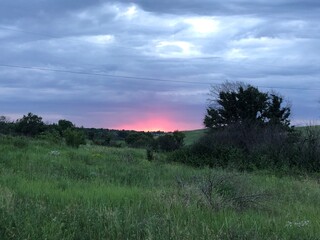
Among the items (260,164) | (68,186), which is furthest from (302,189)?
(260,164)

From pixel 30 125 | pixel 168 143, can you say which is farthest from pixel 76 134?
pixel 30 125

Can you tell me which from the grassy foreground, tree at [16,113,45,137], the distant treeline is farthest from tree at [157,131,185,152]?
the grassy foreground

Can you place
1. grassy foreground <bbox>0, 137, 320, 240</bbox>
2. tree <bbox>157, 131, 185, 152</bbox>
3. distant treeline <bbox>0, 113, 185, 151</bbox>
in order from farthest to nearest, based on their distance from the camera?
1. tree <bbox>157, 131, 185, 152</bbox>
2. distant treeline <bbox>0, 113, 185, 151</bbox>
3. grassy foreground <bbox>0, 137, 320, 240</bbox>

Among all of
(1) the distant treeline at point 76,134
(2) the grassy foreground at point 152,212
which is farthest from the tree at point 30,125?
(2) the grassy foreground at point 152,212

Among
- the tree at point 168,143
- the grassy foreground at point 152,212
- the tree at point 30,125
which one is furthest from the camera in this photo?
the tree at point 30,125

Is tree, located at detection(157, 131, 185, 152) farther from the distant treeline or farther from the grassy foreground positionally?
the grassy foreground

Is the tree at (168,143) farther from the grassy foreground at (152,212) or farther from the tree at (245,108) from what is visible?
the grassy foreground at (152,212)

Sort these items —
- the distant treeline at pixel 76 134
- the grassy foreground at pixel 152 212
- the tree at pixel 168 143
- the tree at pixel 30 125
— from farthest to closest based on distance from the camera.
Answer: the tree at pixel 30 125 < the tree at pixel 168 143 < the distant treeline at pixel 76 134 < the grassy foreground at pixel 152 212

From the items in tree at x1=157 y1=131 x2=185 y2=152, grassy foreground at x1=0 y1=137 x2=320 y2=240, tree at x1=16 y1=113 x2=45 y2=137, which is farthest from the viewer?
tree at x1=16 y1=113 x2=45 y2=137

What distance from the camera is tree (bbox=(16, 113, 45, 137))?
7379cm

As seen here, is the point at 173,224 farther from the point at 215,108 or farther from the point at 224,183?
the point at 215,108

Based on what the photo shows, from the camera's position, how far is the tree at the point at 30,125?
242 feet

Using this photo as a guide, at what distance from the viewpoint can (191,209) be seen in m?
8.84

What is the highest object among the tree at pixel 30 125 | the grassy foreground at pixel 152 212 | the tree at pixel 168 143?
the tree at pixel 30 125
